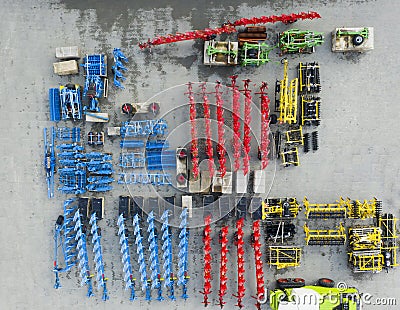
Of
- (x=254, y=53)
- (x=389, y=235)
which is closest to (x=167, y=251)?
(x=254, y=53)

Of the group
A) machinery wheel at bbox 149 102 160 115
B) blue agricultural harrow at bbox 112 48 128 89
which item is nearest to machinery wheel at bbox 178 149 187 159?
machinery wheel at bbox 149 102 160 115

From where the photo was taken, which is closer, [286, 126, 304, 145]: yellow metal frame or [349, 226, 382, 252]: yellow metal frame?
[349, 226, 382, 252]: yellow metal frame

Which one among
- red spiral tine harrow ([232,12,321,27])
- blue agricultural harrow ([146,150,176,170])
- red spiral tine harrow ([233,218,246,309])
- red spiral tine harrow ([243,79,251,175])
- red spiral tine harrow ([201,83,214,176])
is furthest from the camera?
blue agricultural harrow ([146,150,176,170])

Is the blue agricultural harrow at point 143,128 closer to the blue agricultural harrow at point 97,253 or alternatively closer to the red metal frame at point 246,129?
the red metal frame at point 246,129

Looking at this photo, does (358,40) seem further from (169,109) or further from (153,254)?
(153,254)

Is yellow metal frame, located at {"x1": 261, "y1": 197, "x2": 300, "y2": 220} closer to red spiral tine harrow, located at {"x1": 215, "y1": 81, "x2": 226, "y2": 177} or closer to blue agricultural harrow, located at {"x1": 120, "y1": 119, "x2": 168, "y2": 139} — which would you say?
red spiral tine harrow, located at {"x1": 215, "y1": 81, "x2": 226, "y2": 177}
